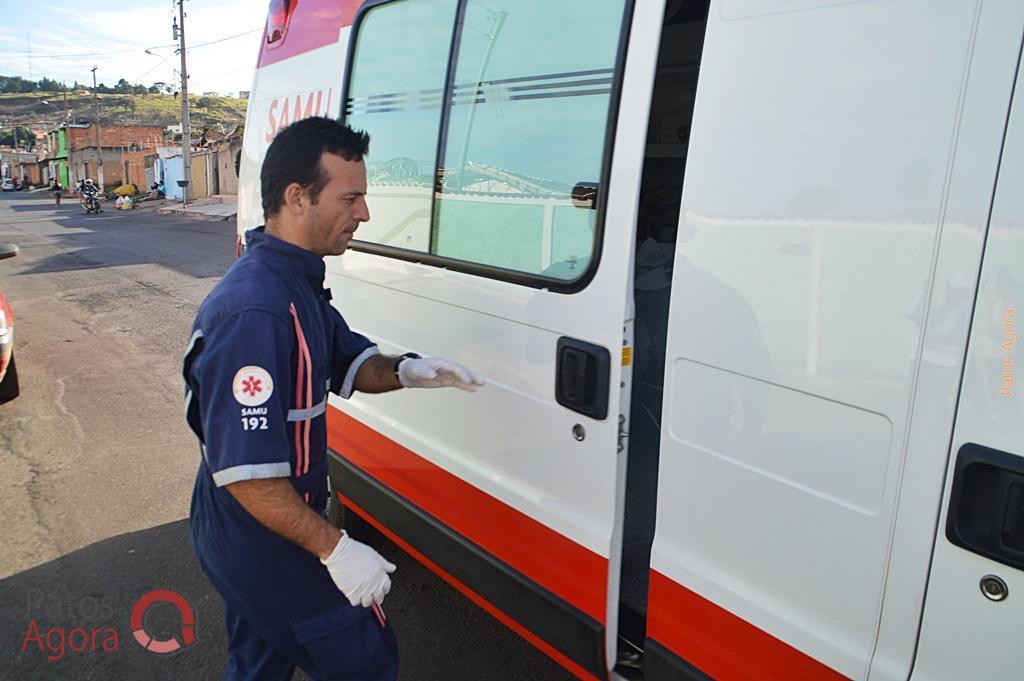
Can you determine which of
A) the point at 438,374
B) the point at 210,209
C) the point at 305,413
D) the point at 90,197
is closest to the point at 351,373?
the point at 438,374

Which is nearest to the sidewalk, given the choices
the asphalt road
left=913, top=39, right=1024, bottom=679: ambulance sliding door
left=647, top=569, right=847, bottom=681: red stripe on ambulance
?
the asphalt road

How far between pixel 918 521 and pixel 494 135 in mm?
1378

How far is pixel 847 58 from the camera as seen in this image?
1190 mm

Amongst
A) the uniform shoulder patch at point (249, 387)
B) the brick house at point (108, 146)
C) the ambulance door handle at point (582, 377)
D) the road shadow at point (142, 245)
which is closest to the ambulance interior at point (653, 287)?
the ambulance door handle at point (582, 377)

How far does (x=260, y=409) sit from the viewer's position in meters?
1.45

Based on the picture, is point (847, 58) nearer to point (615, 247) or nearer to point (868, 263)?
point (868, 263)

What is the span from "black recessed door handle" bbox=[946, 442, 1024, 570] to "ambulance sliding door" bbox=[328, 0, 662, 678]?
26.9 inches

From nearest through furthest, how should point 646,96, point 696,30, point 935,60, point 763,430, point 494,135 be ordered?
point 935,60 < point 763,430 < point 646,96 < point 494,135 < point 696,30

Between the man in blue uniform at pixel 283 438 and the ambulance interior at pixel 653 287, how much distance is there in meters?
0.68

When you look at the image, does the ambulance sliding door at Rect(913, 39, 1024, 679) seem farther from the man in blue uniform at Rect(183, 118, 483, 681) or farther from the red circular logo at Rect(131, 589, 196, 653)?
the red circular logo at Rect(131, 589, 196, 653)

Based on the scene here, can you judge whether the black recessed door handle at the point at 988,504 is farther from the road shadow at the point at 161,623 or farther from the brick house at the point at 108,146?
the brick house at the point at 108,146

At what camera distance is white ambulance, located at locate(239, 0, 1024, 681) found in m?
1.09

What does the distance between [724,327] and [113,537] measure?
3.15 metres

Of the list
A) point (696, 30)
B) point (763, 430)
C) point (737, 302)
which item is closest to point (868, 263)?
point (737, 302)
